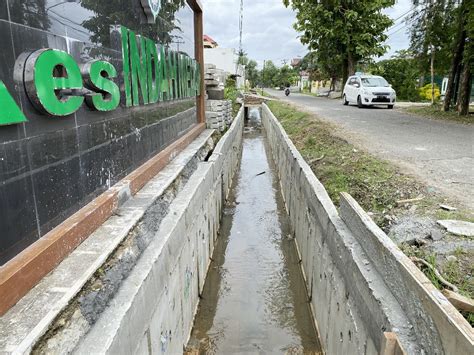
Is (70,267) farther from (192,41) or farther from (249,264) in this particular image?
(192,41)

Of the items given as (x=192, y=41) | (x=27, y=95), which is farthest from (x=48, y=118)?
(x=192, y=41)

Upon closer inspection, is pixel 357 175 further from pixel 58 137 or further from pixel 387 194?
pixel 58 137

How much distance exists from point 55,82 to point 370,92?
17764 mm

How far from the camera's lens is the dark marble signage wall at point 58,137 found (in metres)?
2.63

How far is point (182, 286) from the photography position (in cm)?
466

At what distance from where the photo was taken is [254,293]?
6285 mm

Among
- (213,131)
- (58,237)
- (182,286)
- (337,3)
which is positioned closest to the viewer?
(58,237)

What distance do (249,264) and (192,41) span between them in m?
6.43

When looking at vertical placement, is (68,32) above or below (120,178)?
above

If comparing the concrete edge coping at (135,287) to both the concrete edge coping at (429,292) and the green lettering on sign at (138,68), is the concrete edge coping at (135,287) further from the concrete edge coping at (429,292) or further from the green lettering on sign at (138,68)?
the concrete edge coping at (429,292)

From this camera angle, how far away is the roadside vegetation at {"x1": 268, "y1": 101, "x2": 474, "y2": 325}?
3.35 metres

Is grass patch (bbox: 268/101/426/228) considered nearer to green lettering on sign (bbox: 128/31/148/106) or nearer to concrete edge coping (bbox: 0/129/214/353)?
concrete edge coping (bbox: 0/129/214/353)

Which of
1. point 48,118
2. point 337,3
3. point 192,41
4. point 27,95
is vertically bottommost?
point 48,118

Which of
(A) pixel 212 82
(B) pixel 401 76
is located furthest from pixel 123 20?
(B) pixel 401 76
